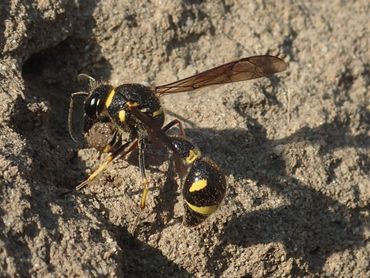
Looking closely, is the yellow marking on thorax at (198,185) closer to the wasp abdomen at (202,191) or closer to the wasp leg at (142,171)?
the wasp abdomen at (202,191)

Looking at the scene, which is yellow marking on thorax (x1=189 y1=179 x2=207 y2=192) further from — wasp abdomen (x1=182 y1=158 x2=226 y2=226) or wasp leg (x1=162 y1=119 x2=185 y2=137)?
wasp leg (x1=162 y1=119 x2=185 y2=137)

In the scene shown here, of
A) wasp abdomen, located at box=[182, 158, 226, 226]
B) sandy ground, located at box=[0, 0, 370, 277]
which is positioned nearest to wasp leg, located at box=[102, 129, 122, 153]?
sandy ground, located at box=[0, 0, 370, 277]

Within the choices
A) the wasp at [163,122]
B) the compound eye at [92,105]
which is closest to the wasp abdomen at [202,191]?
the wasp at [163,122]

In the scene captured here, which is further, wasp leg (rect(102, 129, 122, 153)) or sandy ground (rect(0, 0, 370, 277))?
wasp leg (rect(102, 129, 122, 153))

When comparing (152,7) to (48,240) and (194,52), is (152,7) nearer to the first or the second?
(194,52)

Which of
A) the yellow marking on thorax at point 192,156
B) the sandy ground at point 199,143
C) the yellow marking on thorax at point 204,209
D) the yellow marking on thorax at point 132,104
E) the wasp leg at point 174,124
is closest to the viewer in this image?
the sandy ground at point 199,143

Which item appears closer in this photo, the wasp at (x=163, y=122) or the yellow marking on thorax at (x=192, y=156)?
the wasp at (x=163, y=122)
